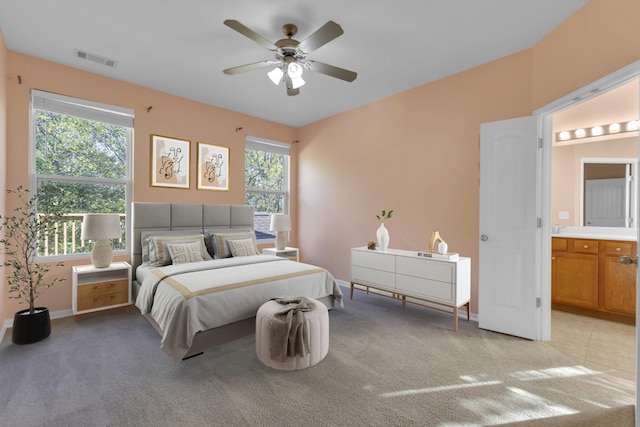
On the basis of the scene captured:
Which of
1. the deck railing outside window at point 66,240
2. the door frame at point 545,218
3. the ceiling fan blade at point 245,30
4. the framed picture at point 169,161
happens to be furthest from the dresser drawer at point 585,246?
the deck railing outside window at point 66,240

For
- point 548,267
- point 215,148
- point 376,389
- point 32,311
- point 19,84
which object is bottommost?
point 376,389

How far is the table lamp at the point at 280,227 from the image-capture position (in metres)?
4.94

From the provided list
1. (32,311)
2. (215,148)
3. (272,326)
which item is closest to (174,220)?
(215,148)

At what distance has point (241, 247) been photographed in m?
4.09

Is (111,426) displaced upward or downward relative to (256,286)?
downward

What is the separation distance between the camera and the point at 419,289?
11.1 feet

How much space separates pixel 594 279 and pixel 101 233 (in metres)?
5.80

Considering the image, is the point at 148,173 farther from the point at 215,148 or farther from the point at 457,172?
the point at 457,172

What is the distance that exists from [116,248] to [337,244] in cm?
327

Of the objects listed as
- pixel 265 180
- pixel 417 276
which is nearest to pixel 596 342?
pixel 417 276

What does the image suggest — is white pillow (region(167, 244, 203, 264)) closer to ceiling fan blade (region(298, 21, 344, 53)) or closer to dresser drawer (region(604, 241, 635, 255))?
ceiling fan blade (region(298, 21, 344, 53))

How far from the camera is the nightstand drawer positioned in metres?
3.23

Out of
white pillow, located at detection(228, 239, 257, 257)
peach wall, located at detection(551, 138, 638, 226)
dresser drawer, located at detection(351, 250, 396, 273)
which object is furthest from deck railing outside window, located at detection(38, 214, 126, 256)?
peach wall, located at detection(551, 138, 638, 226)

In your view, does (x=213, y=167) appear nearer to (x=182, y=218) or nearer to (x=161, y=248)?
(x=182, y=218)
